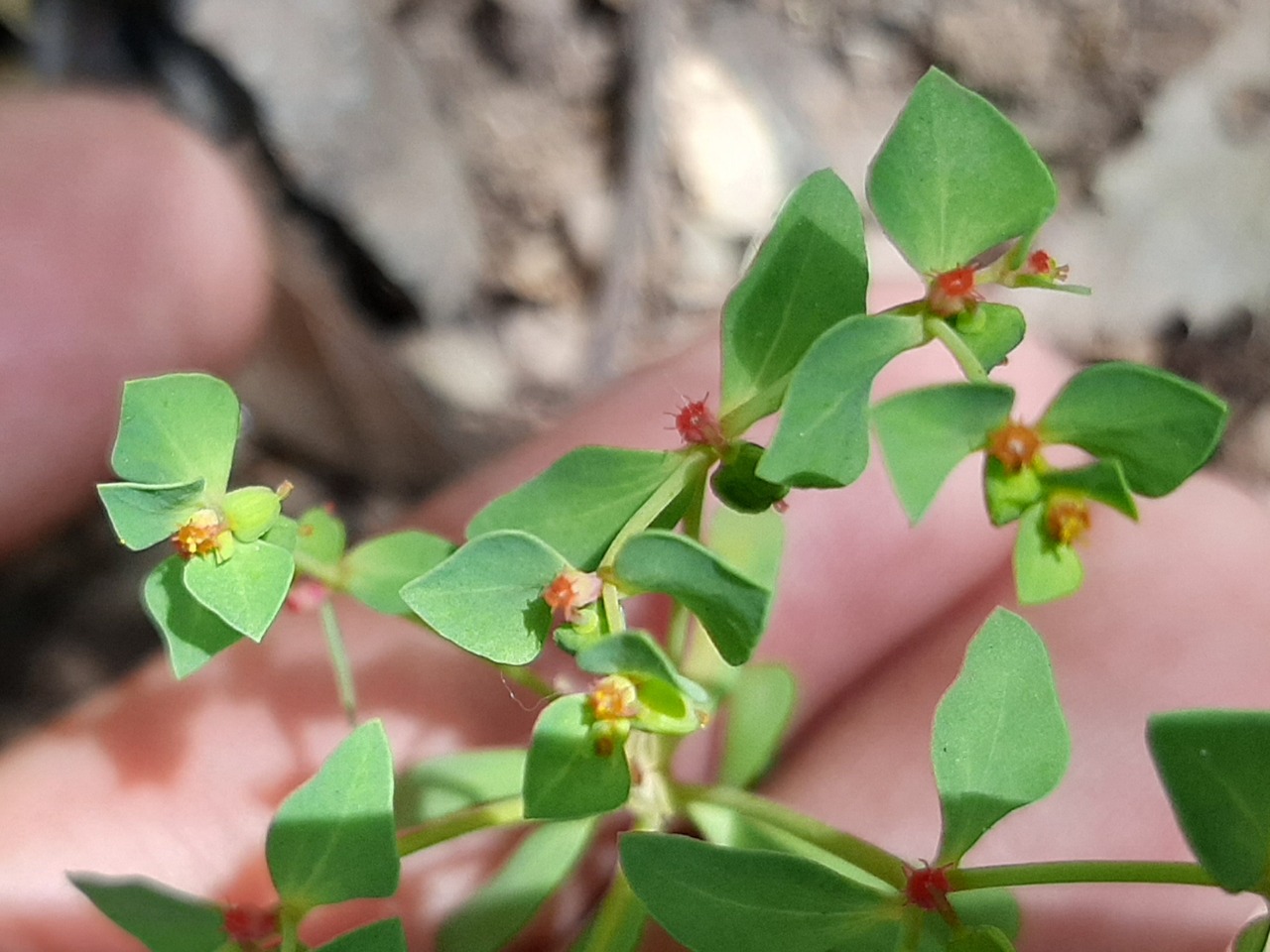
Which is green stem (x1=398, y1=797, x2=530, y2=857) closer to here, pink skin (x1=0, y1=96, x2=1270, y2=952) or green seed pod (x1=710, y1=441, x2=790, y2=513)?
green seed pod (x1=710, y1=441, x2=790, y2=513)

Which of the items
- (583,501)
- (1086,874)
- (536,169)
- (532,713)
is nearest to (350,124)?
(536,169)

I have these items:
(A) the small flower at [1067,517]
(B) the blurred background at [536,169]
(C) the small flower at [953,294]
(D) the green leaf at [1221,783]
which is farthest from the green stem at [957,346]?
(B) the blurred background at [536,169]

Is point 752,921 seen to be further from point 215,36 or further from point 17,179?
point 215,36

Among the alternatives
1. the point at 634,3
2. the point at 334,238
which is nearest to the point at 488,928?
the point at 334,238

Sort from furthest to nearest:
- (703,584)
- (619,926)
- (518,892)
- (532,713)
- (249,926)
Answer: (532,713)
(518,892)
(619,926)
(249,926)
(703,584)

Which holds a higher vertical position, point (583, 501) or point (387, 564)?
point (583, 501)

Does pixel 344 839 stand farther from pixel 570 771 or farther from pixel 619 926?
pixel 619 926
